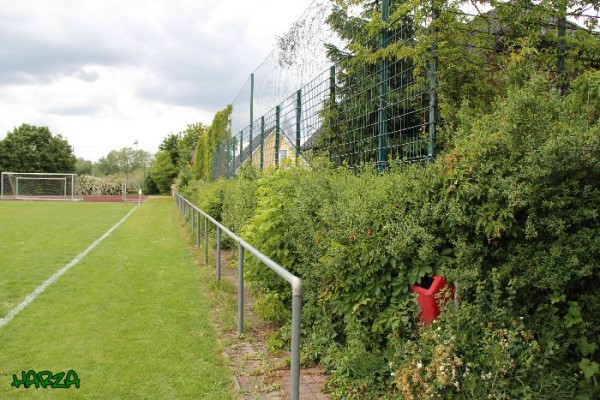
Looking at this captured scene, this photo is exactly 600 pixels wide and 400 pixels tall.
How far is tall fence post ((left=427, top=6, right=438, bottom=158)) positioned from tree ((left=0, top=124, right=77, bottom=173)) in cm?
6085

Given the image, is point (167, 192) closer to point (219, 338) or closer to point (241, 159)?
point (241, 159)

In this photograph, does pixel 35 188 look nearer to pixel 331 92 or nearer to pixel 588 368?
pixel 331 92

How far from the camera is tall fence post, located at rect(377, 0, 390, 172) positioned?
16.8 ft

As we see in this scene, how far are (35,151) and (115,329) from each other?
62287mm

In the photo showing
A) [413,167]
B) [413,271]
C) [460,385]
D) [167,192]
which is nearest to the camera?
[460,385]

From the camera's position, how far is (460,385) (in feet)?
8.83

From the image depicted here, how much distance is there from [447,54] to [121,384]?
3.58m

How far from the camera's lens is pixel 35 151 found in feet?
198

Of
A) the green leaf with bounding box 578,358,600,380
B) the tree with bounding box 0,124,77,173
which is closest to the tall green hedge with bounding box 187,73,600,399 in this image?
the green leaf with bounding box 578,358,600,380

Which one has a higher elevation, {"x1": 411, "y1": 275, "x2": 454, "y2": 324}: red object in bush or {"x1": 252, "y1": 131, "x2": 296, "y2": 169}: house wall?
{"x1": 252, "y1": 131, "x2": 296, "y2": 169}: house wall

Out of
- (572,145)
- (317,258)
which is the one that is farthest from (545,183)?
(317,258)

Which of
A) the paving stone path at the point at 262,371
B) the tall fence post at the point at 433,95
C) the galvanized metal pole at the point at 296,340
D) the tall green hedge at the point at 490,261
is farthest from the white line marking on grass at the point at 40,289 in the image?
the tall fence post at the point at 433,95

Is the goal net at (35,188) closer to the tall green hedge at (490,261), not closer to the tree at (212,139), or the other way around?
the tree at (212,139)

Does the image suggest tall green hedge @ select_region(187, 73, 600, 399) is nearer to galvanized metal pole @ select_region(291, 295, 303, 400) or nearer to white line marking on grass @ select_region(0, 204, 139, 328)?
galvanized metal pole @ select_region(291, 295, 303, 400)
